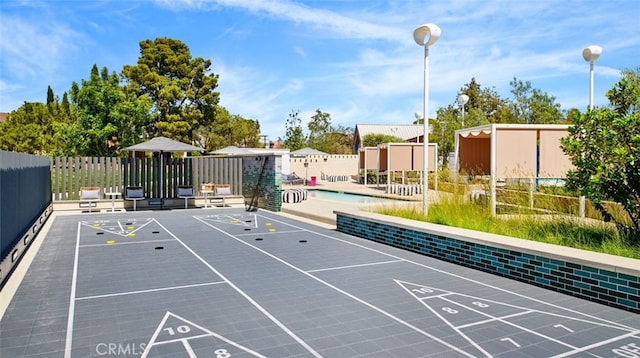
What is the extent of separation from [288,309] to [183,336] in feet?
4.18

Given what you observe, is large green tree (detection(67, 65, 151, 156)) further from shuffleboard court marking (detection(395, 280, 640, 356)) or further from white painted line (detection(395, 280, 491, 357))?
shuffleboard court marking (detection(395, 280, 640, 356))

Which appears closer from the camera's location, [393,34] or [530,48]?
[393,34]

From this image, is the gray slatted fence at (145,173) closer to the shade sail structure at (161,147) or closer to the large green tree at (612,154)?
the shade sail structure at (161,147)

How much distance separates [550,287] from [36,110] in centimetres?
→ 4713

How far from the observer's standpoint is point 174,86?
32500 millimetres

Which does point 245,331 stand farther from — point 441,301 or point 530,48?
point 530,48

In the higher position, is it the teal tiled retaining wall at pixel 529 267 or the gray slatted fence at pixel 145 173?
the gray slatted fence at pixel 145 173

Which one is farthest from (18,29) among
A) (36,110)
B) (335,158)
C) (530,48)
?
(36,110)

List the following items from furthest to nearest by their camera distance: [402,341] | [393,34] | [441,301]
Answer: [393,34]
[441,301]
[402,341]

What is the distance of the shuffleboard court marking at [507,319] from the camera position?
14.5 feet

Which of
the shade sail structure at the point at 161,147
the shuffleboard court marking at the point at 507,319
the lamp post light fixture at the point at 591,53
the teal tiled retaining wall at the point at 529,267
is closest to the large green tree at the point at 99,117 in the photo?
the shade sail structure at the point at 161,147

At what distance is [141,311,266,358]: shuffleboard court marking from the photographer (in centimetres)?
418

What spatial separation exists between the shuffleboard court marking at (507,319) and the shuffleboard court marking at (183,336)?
7.28 feet

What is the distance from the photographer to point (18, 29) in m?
12.8
